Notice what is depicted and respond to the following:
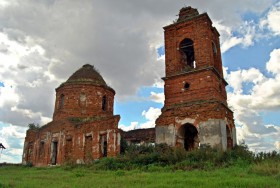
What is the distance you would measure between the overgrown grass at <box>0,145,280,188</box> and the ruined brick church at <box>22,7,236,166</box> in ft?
5.48

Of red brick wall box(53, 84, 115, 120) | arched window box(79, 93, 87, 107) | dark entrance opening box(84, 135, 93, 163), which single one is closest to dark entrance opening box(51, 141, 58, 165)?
red brick wall box(53, 84, 115, 120)

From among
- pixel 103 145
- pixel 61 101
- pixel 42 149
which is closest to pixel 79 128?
pixel 103 145

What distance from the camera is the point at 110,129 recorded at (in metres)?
20.0

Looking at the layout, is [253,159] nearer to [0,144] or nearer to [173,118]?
[173,118]

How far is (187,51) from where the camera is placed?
20.1 meters

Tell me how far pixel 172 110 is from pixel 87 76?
38.1ft

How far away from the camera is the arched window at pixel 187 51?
1961cm

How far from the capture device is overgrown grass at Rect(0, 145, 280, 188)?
31.6ft

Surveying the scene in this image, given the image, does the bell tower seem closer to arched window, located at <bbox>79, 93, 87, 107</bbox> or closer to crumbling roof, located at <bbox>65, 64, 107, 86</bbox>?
crumbling roof, located at <bbox>65, 64, 107, 86</bbox>

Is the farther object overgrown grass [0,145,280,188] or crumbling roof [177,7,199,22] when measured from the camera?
crumbling roof [177,7,199,22]

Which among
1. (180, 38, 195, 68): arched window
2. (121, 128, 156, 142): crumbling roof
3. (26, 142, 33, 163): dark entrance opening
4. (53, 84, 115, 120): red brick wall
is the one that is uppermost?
(180, 38, 195, 68): arched window

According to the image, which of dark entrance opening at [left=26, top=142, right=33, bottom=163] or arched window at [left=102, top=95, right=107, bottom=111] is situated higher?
arched window at [left=102, top=95, right=107, bottom=111]

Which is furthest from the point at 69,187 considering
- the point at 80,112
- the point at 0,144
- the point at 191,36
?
the point at 0,144

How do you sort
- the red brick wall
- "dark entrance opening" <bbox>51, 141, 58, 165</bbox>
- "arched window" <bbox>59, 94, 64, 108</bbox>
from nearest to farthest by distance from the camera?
1. "dark entrance opening" <bbox>51, 141, 58, 165</bbox>
2. the red brick wall
3. "arched window" <bbox>59, 94, 64, 108</bbox>
